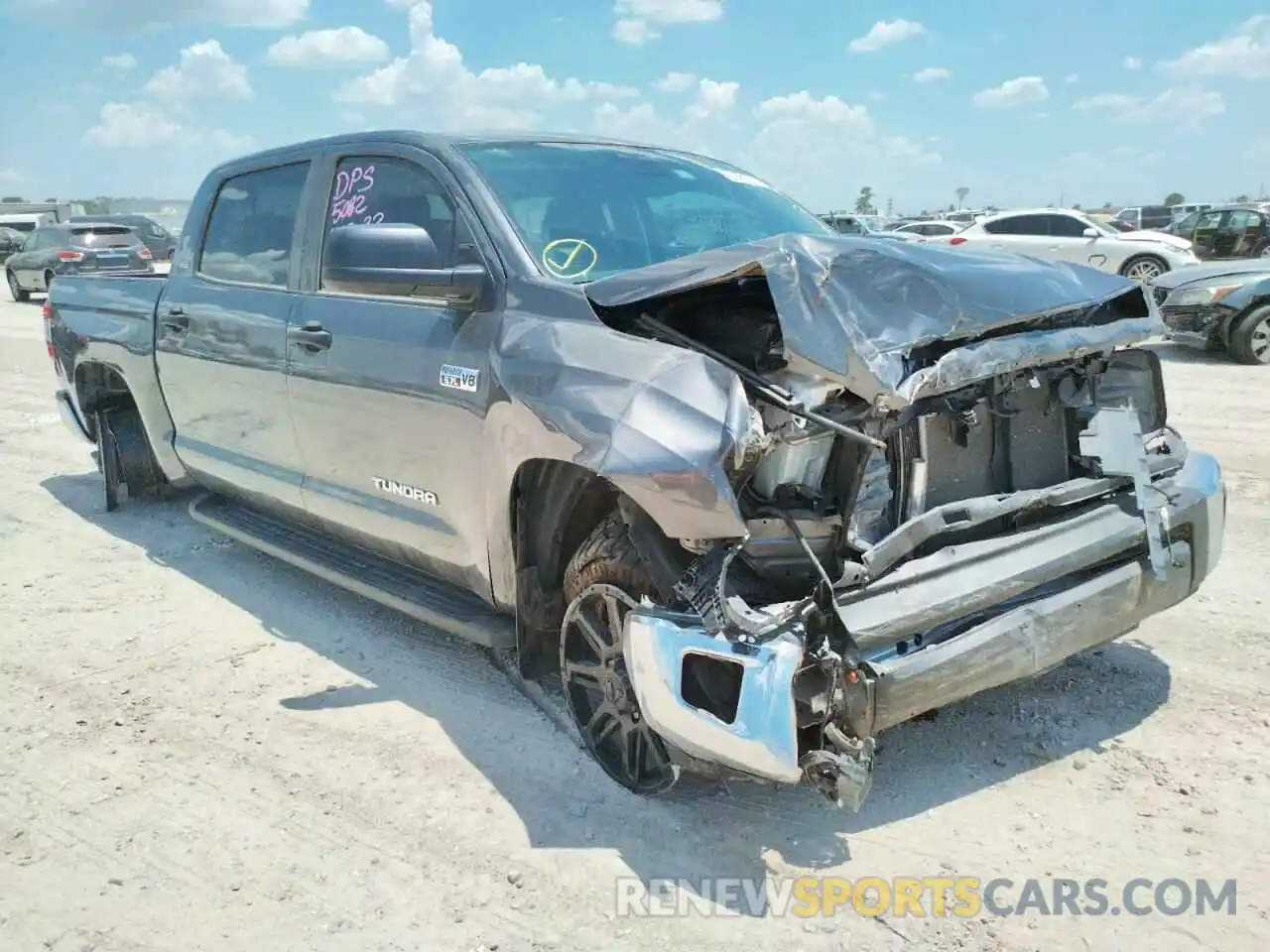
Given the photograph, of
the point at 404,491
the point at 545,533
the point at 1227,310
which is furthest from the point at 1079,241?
the point at 545,533

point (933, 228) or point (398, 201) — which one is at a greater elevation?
point (933, 228)

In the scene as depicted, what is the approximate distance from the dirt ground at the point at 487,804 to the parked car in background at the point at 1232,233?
55.2ft

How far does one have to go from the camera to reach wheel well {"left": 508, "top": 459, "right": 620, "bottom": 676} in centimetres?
304

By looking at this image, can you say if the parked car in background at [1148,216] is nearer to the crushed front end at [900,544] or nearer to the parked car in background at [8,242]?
the crushed front end at [900,544]

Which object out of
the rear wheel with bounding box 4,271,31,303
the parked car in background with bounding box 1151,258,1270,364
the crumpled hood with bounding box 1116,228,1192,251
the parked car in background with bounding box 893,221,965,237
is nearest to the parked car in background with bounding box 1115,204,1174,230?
the parked car in background with bounding box 893,221,965,237

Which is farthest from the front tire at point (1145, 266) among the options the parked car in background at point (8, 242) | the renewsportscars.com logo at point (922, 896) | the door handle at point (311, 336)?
the parked car in background at point (8, 242)

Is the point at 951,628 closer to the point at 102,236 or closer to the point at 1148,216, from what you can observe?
the point at 102,236

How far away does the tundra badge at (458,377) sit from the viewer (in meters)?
3.17

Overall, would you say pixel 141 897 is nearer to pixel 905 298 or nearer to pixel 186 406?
pixel 905 298

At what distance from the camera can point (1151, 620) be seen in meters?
4.04

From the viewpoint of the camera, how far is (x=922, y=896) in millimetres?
2533

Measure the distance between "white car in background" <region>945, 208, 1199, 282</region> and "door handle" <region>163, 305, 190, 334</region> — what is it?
544 inches

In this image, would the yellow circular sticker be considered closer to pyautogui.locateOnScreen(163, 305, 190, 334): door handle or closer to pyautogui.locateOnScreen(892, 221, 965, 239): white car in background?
pyautogui.locateOnScreen(163, 305, 190, 334): door handle

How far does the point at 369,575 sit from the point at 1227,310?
9481mm
